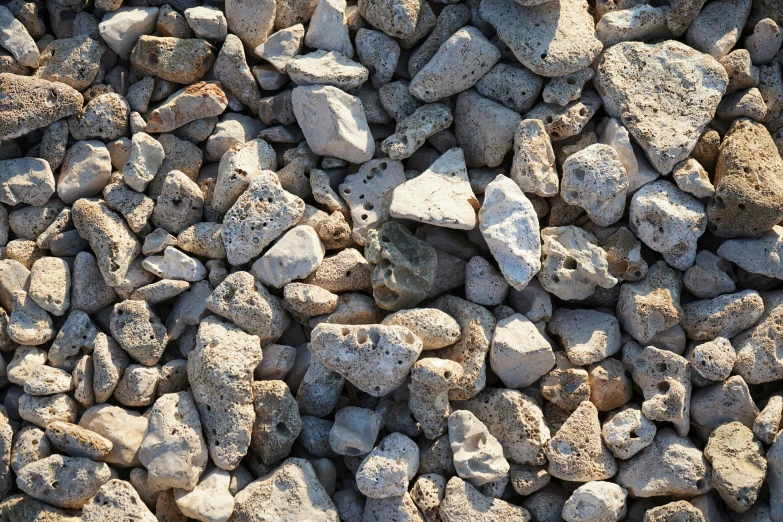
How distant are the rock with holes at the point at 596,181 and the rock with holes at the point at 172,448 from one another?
6.98 feet

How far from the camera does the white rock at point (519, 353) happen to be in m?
3.83

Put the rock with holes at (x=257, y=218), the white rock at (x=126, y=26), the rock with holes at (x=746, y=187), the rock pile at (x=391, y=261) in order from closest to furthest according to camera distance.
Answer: the rock pile at (x=391, y=261)
the rock with holes at (x=746, y=187)
the rock with holes at (x=257, y=218)
the white rock at (x=126, y=26)

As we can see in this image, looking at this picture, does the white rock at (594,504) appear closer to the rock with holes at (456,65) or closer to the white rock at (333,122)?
the white rock at (333,122)

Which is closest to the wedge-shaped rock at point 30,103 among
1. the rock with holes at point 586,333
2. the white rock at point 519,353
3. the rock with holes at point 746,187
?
the white rock at point 519,353

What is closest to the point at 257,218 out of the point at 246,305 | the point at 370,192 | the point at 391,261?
the point at 246,305

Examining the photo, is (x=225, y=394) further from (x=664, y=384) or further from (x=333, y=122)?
(x=664, y=384)

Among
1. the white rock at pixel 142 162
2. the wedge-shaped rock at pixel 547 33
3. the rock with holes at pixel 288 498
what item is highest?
the wedge-shaped rock at pixel 547 33

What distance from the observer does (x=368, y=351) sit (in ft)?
12.2

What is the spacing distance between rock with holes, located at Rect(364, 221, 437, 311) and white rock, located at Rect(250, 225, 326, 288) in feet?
0.90

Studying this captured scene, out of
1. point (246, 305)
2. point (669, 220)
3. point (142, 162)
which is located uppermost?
point (669, 220)

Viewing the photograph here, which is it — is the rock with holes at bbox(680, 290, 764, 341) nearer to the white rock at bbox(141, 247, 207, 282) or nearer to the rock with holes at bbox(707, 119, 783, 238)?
the rock with holes at bbox(707, 119, 783, 238)

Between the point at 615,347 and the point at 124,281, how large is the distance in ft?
8.03

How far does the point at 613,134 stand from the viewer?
4.02 metres

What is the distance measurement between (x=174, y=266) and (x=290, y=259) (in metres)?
0.59
